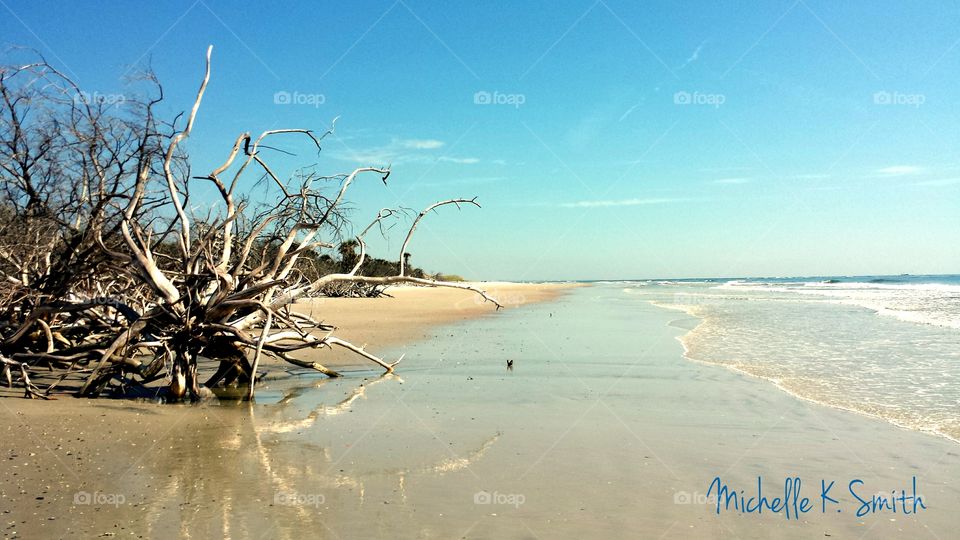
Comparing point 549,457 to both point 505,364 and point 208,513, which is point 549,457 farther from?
point 505,364

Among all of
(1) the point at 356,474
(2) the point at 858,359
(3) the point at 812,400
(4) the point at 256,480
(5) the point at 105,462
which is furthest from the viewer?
(2) the point at 858,359

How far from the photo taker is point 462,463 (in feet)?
16.8

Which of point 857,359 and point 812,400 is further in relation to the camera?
point 857,359

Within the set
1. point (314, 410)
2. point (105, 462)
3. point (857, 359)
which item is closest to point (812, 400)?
point (857, 359)

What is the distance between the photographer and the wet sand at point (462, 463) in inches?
153

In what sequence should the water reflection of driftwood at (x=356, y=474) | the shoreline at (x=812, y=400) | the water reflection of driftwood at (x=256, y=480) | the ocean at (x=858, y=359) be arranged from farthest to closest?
1. the ocean at (x=858, y=359)
2. the shoreline at (x=812, y=400)
3. the water reflection of driftwood at (x=356, y=474)
4. the water reflection of driftwood at (x=256, y=480)

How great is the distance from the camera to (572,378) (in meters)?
9.30

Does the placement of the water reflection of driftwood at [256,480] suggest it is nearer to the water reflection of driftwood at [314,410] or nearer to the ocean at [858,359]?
the water reflection of driftwood at [314,410]

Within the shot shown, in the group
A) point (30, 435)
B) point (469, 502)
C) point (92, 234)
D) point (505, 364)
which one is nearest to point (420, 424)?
point (469, 502)

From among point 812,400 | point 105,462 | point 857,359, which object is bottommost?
point 105,462

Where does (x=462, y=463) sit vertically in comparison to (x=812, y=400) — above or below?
below

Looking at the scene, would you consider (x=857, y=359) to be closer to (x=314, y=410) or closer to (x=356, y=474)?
(x=314, y=410)

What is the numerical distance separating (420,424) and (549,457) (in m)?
1.71

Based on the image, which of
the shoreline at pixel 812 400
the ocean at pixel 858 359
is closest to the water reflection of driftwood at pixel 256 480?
the shoreline at pixel 812 400
